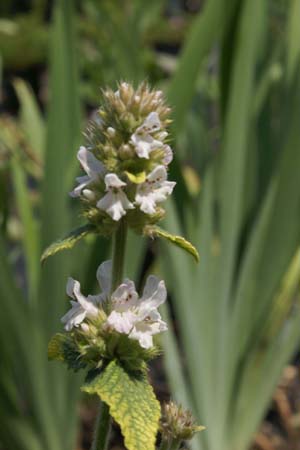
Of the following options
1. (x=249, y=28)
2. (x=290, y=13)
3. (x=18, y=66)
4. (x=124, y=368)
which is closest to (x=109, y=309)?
(x=124, y=368)

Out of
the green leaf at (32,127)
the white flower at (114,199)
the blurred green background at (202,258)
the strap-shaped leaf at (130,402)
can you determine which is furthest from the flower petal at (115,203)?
the green leaf at (32,127)

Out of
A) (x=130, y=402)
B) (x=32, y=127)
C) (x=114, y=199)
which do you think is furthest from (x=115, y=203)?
(x=32, y=127)

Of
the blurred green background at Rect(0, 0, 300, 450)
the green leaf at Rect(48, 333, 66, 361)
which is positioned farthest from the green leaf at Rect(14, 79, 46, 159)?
the green leaf at Rect(48, 333, 66, 361)

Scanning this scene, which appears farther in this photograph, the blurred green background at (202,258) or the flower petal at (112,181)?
the blurred green background at (202,258)

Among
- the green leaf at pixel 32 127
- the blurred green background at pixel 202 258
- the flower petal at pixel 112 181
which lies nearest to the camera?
the flower petal at pixel 112 181

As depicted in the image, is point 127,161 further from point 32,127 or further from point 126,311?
point 32,127

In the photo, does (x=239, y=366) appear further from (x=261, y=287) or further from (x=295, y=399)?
(x=295, y=399)

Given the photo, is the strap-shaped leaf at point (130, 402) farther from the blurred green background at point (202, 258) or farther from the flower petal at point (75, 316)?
the blurred green background at point (202, 258)
